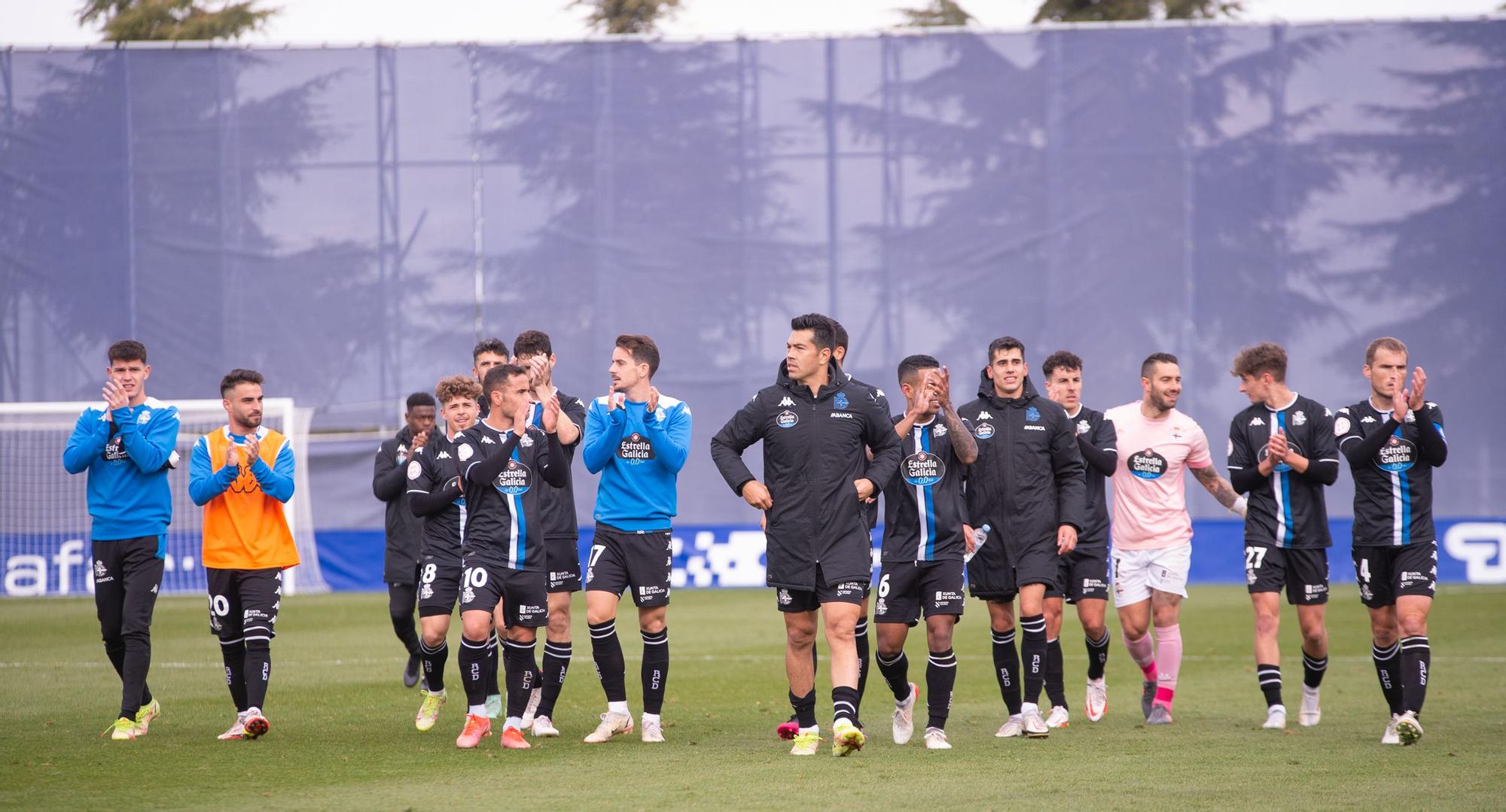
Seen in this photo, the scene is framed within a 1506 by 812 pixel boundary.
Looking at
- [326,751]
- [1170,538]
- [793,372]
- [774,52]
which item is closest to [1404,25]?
[774,52]

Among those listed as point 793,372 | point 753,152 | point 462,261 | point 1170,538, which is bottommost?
point 1170,538

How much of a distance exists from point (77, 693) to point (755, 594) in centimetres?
1252

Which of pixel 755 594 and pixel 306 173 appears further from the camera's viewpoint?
pixel 306 173

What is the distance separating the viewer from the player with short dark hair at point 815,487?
26.1 ft

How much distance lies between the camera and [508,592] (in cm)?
858

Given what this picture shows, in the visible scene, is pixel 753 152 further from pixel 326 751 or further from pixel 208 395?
pixel 326 751

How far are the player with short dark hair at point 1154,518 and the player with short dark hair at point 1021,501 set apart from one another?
107 centimetres

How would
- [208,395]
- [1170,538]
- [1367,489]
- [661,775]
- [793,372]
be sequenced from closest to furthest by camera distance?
[661,775] < [793,372] < [1367,489] < [1170,538] < [208,395]

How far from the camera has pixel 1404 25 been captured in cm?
2867

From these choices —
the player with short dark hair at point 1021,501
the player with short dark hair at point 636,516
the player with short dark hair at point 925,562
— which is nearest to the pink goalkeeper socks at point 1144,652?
the player with short dark hair at point 1021,501

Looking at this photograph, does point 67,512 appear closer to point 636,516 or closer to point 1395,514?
point 636,516

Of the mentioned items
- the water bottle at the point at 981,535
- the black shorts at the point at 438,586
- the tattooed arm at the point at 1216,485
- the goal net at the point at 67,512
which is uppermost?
the tattooed arm at the point at 1216,485

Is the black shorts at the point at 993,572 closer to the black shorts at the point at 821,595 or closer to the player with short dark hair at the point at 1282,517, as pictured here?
the black shorts at the point at 821,595

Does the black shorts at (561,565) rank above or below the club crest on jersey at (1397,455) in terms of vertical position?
below
